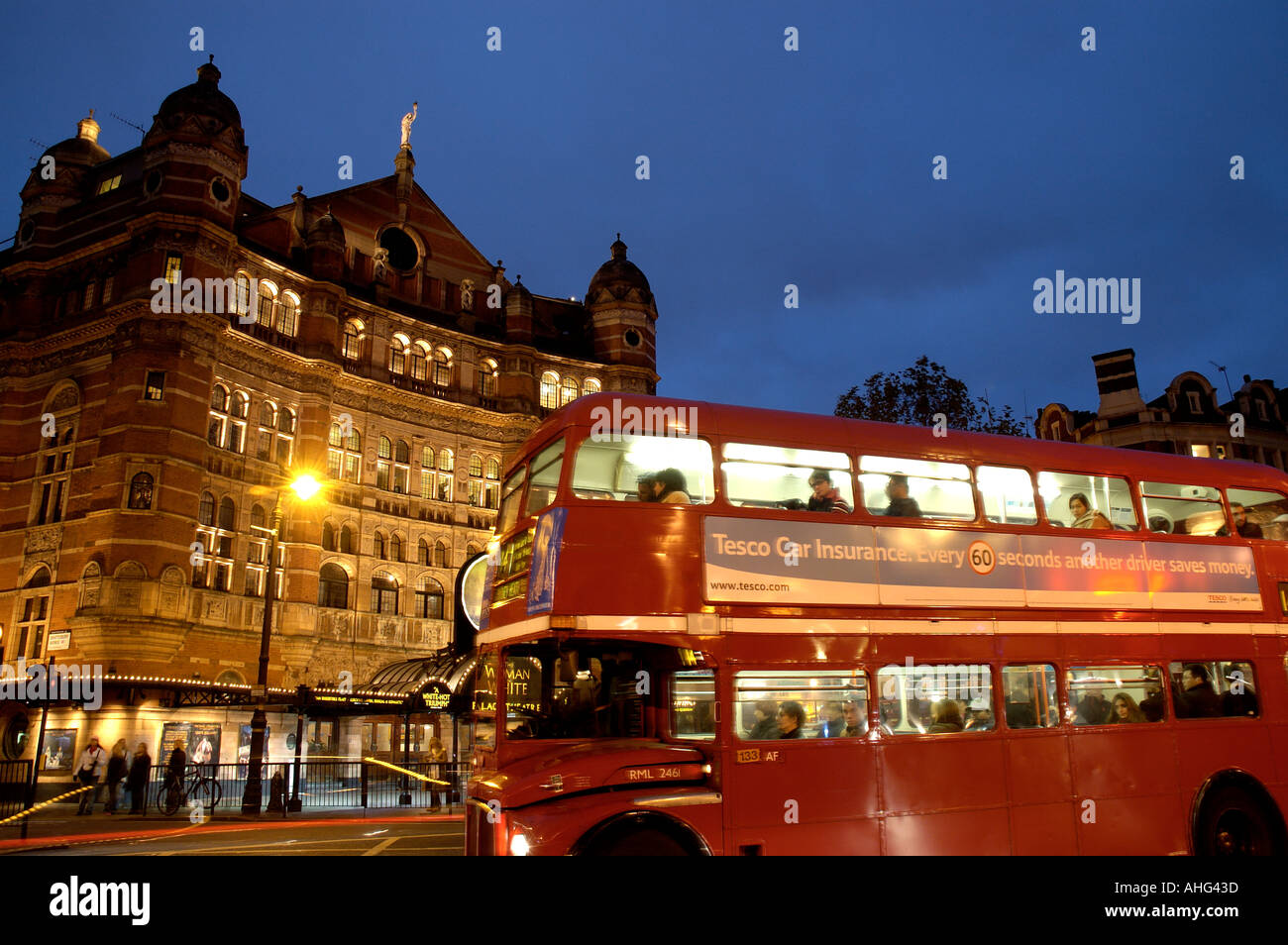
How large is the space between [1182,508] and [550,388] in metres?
34.4

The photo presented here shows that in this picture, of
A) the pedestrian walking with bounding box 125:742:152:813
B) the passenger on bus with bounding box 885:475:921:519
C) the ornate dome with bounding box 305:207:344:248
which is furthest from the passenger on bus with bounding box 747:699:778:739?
the ornate dome with bounding box 305:207:344:248

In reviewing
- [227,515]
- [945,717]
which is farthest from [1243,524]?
[227,515]

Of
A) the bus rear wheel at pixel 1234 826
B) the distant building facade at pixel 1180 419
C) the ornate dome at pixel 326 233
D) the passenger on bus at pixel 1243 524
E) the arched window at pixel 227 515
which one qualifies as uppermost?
the ornate dome at pixel 326 233

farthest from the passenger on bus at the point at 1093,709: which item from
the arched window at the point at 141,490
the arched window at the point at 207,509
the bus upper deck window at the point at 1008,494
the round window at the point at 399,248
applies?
the round window at the point at 399,248

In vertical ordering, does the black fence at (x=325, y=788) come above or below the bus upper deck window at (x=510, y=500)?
below

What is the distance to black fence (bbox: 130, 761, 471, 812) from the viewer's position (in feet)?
67.6

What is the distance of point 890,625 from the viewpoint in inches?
336

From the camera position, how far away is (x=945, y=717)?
341 inches

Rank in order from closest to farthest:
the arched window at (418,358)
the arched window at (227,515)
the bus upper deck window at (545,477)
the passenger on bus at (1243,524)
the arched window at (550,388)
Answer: the bus upper deck window at (545,477)
the passenger on bus at (1243,524)
the arched window at (227,515)
the arched window at (418,358)
the arched window at (550,388)

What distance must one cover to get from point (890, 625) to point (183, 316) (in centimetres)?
2856

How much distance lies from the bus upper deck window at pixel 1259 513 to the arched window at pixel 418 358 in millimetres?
33362

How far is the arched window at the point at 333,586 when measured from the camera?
3372cm

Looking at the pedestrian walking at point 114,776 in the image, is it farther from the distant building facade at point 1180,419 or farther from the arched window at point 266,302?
the distant building facade at point 1180,419
